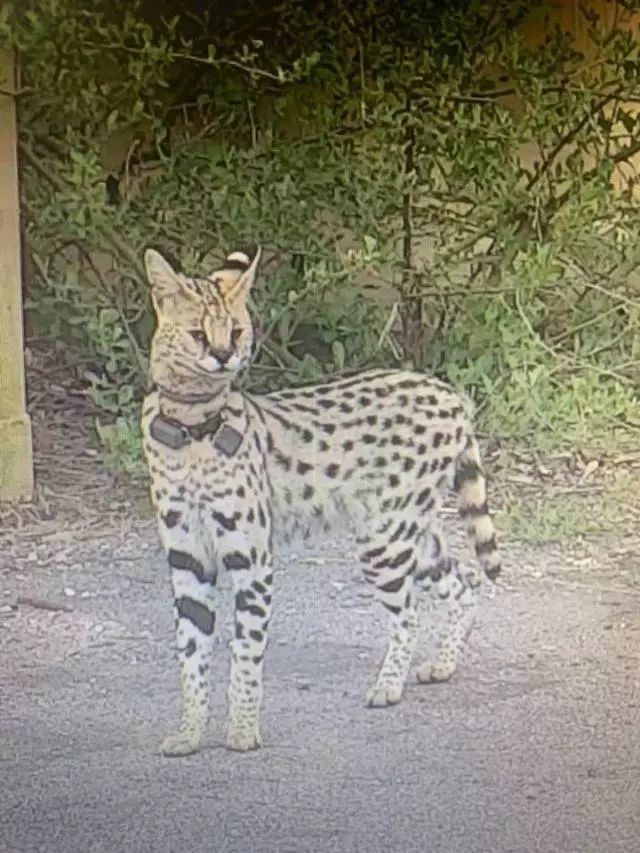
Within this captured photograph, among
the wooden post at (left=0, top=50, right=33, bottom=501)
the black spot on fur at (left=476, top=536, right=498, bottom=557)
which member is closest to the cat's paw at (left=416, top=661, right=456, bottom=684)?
the black spot on fur at (left=476, top=536, right=498, bottom=557)

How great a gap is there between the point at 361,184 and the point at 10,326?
1.24 ft

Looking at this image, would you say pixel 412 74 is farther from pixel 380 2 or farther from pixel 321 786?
pixel 321 786

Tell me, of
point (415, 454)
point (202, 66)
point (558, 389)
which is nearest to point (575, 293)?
point (558, 389)

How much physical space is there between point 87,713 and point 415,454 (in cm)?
40

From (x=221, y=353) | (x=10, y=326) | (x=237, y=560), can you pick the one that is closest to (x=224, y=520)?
(x=237, y=560)

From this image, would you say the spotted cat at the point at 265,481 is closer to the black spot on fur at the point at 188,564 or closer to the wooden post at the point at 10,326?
the black spot on fur at the point at 188,564

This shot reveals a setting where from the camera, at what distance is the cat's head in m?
1.71

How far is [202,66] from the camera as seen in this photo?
1809 mm

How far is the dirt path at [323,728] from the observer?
172 cm

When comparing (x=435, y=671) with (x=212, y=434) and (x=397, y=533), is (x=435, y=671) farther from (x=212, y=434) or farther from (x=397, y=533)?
(x=212, y=434)

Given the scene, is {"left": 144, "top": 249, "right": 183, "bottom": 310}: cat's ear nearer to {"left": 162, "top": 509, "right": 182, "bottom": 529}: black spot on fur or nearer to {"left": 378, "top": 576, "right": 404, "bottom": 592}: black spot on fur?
{"left": 162, "top": 509, "right": 182, "bottom": 529}: black spot on fur

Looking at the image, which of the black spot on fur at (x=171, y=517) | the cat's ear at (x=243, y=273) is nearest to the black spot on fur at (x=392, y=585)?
the black spot on fur at (x=171, y=517)

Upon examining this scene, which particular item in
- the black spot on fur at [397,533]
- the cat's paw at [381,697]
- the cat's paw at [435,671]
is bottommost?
the cat's paw at [381,697]

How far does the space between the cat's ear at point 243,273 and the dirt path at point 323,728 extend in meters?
0.25
